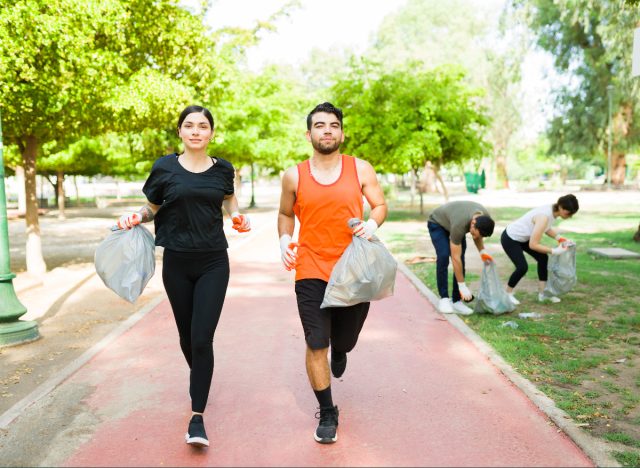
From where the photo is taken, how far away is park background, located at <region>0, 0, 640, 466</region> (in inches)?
262

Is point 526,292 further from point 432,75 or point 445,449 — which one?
point 432,75

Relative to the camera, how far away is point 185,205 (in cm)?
398

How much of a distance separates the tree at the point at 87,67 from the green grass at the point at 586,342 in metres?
5.58

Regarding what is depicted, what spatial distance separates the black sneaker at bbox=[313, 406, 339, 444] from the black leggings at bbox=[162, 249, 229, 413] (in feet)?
2.39

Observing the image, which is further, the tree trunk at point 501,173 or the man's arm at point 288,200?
the tree trunk at point 501,173

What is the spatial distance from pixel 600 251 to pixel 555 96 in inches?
1255

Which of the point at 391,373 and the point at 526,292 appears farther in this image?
the point at 526,292

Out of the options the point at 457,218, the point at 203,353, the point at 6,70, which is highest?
the point at 6,70

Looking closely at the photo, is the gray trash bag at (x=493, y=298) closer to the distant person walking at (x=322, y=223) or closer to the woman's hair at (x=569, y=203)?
the woman's hair at (x=569, y=203)

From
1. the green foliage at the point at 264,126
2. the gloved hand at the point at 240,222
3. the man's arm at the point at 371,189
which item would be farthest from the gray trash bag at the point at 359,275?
the green foliage at the point at 264,126

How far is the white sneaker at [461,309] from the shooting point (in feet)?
24.8

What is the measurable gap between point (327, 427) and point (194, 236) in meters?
1.44

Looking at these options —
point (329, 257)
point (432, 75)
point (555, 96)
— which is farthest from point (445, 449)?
point (555, 96)

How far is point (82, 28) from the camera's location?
8.92 meters
